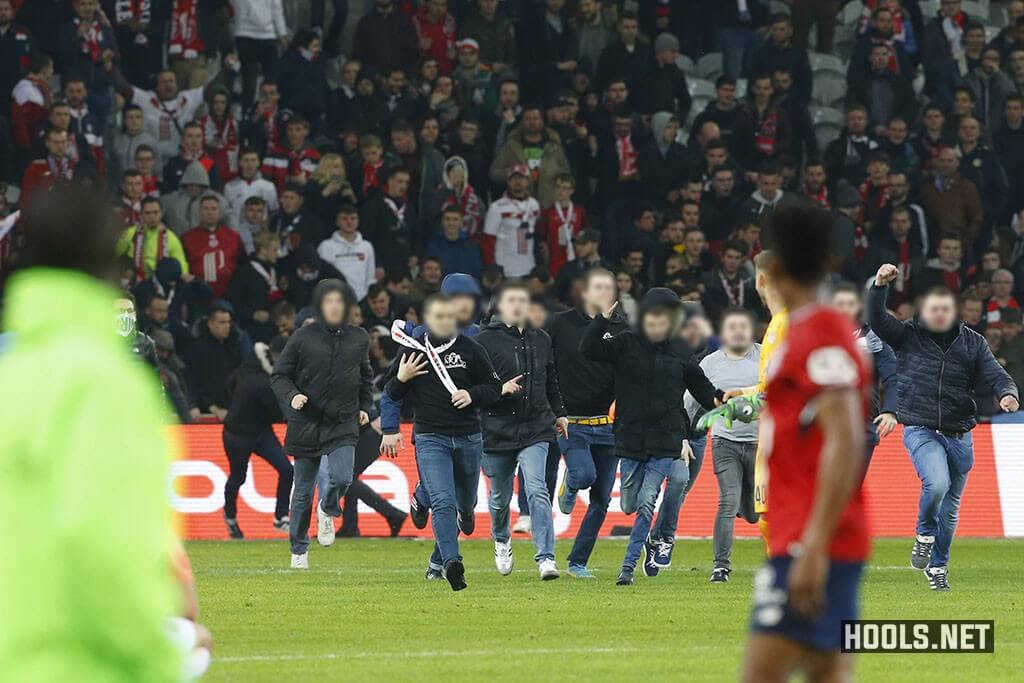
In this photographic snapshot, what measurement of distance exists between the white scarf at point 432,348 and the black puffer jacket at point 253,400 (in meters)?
6.34

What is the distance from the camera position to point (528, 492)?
1587 centimetres

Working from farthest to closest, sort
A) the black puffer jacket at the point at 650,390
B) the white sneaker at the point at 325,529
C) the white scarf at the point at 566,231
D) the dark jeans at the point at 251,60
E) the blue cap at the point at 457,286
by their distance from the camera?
the dark jeans at the point at 251,60 → the white scarf at the point at 566,231 → the white sneaker at the point at 325,529 → the blue cap at the point at 457,286 → the black puffer jacket at the point at 650,390

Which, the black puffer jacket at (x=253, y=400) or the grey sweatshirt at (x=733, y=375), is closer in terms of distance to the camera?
the grey sweatshirt at (x=733, y=375)

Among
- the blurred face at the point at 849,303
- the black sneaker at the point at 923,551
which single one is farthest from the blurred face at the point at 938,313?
the black sneaker at the point at 923,551

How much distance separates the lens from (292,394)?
1680 centimetres

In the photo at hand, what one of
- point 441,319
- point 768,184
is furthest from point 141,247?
point 441,319

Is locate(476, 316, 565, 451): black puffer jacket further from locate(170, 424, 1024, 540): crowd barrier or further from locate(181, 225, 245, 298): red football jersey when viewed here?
locate(181, 225, 245, 298): red football jersey

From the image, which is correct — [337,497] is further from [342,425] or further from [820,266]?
[820,266]

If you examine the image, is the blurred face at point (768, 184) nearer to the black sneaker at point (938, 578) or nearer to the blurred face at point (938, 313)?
the blurred face at point (938, 313)

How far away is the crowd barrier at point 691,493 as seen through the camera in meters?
20.9

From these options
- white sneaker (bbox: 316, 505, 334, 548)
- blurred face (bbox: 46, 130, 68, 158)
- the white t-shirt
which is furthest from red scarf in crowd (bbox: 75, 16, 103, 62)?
white sneaker (bbox: 316, 505, 334, 548)

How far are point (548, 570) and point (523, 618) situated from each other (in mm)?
2735

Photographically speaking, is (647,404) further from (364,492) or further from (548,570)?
(364,492)

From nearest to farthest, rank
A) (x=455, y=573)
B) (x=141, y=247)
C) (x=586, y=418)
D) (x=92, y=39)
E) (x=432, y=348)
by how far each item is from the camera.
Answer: (x=455, y=573) → (x=432, y=348) → (x=586, y=418) → (x=141, y=247) → (x=92, y=39)
